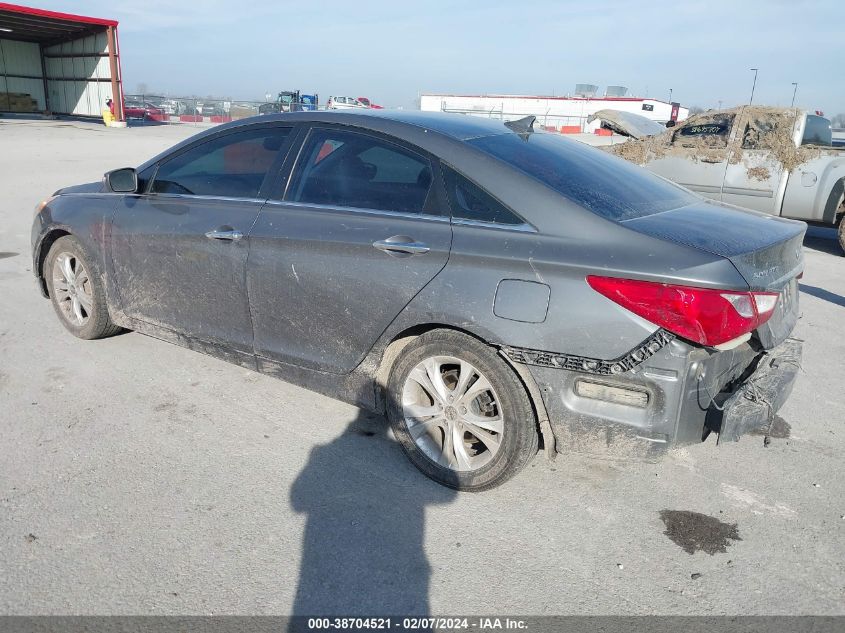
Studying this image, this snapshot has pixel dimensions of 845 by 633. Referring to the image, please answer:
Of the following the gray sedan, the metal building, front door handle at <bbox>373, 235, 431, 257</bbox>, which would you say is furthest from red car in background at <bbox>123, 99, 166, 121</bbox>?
front door handle at <bbox>373, 235, 431, 257</bbox>

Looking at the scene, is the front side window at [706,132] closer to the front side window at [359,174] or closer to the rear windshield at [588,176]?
the rear windshield at [588,176]

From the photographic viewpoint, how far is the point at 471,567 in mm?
2650

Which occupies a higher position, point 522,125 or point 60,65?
point 60,65

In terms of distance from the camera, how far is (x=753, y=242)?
2896 millimetres

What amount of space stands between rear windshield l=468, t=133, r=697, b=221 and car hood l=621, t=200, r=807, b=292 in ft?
0.38

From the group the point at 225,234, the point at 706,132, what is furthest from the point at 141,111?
the point at 225,234

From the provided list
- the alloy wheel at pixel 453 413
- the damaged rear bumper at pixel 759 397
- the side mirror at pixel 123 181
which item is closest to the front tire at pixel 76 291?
the side mirror at pixel 123 181

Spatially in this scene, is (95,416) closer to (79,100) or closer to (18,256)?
(18,256)

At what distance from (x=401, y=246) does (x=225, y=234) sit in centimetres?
115

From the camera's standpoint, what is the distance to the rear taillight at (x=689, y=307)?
258 centimetres

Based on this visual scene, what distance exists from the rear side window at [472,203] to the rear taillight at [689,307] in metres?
0.54

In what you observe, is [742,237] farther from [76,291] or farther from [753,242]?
[76,291]

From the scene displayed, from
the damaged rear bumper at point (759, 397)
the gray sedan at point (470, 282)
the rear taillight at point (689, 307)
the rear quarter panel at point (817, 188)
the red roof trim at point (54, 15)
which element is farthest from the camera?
the red roof trim at point (54, 15)

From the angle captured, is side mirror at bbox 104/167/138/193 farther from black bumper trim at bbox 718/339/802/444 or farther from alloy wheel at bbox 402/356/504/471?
black bumper trim at bbox 718/339/802/444
